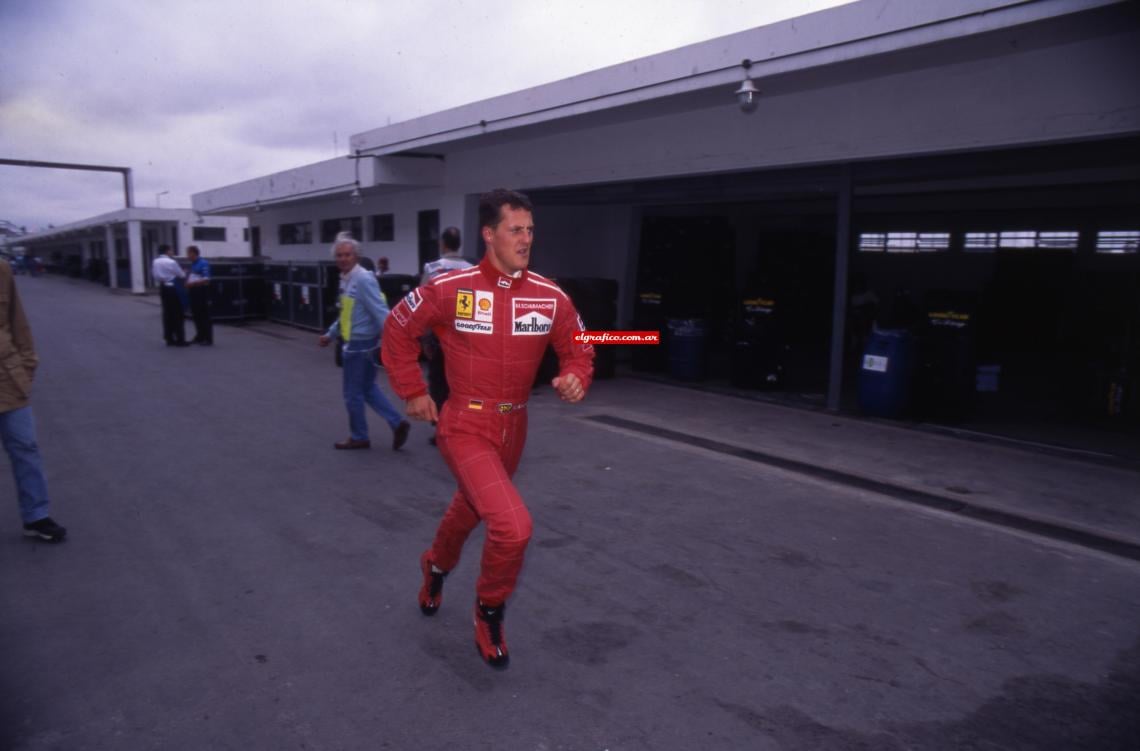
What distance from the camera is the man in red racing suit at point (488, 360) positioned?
323 centimetres

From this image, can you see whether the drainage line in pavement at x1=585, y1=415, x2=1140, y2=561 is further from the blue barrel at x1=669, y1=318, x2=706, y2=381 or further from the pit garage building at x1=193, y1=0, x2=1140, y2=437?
the blue barrel at x1=669, y1=318, x2=706, y2=381

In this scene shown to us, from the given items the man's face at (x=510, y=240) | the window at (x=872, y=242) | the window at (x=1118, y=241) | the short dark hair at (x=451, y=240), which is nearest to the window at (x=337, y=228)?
the short dark hair at (x=451, y=240)

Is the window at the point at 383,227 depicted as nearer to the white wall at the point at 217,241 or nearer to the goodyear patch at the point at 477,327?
the goodyear patch at the point at 477,327

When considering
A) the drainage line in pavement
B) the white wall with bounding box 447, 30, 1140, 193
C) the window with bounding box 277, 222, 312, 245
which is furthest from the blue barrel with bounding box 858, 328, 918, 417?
the window with bounding box 277, 222, 312, 245

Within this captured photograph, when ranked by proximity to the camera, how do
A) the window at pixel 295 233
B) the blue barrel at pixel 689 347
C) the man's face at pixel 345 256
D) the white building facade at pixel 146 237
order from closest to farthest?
the man's face at pixel 345 256 → the blue barrel at pixel 689 347 → the window at pixel 295 233 → the white building facade at pixel 146 237

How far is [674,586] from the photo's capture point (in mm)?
4180

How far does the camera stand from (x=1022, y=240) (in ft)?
60.4

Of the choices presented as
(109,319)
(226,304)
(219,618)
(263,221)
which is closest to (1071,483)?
(219,618)

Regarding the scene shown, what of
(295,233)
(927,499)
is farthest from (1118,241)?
(295,233)

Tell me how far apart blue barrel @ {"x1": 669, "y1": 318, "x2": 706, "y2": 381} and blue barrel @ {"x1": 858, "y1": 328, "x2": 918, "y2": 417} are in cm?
297

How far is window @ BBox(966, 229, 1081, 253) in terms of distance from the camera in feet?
58.4

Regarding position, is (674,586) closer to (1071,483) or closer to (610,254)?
(1071,483)

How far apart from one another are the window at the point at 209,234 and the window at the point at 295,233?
21615mm

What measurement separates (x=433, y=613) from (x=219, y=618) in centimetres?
106
